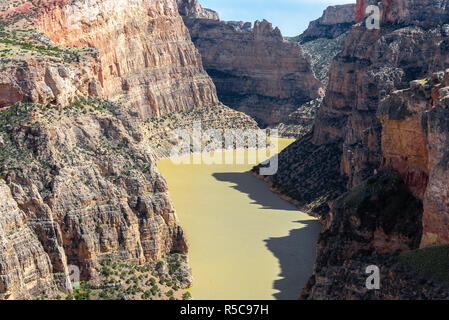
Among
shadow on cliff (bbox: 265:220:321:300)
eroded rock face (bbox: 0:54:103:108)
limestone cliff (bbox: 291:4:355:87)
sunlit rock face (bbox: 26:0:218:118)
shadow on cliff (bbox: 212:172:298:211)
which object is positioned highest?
limestone cliff (bbox: 291:4:355:87)

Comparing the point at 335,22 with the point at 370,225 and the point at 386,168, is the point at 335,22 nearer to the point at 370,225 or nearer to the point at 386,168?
the point at 386,168

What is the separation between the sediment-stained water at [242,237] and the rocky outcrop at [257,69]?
4950 centimetres

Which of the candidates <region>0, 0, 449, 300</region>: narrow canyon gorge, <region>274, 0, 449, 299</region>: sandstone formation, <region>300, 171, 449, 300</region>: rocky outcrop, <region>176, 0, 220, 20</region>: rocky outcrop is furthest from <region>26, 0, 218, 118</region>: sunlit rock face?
<region>300, 171, 449, 300</region>: rocky outcrop

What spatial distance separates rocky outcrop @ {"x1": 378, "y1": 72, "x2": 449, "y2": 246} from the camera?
34.6 meters

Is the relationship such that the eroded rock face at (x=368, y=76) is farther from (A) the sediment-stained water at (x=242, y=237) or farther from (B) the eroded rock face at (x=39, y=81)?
(B) the eroded rock face at (x=39, y=81)

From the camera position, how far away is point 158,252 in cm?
5331

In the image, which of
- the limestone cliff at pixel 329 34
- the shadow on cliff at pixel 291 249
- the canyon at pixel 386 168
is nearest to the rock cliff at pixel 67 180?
the shadow on cliff at pixel 291 249

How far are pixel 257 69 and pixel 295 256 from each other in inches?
3633

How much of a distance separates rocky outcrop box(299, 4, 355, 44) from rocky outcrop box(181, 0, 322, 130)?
49.3 meters

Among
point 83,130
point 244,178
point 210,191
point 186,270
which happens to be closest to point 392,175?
point 186,270

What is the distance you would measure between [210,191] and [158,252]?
3386 centimetres

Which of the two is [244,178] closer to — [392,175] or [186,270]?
[186,270]

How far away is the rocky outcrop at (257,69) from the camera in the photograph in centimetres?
14200

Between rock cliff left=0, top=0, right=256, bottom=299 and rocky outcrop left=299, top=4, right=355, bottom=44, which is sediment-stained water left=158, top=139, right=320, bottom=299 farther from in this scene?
rocky outcrop left=299, top=4, right=355, bottom=44
